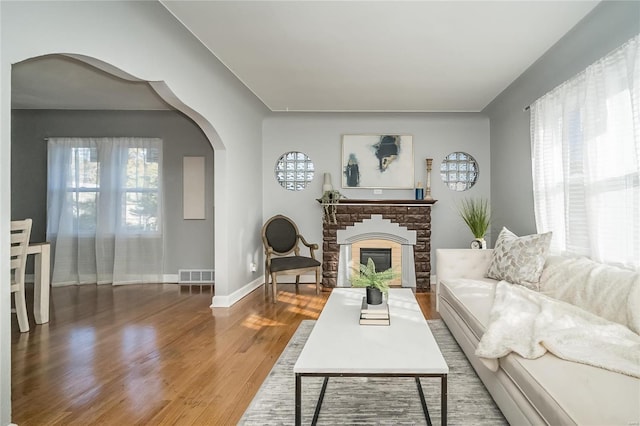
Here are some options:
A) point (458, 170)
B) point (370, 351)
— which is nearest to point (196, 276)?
point (458, 170)

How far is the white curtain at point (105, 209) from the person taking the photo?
5.97m

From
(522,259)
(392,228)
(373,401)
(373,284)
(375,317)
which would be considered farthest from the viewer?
(392,228)

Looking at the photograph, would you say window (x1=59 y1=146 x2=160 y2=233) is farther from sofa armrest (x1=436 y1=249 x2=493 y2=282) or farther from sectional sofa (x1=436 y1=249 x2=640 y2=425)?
sectional sofa (x1=436 y1=249 x2=640 y2=425)

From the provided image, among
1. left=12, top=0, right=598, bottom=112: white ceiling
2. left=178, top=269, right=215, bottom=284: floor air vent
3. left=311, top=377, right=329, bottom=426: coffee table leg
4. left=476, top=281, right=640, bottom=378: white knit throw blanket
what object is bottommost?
left=311, top=377, right=329, bottom=426: coffee table leg

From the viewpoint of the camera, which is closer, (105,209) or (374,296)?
(374,296)

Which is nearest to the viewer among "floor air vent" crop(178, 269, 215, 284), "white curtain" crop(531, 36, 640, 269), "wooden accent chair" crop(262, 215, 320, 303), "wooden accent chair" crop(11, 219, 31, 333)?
"white curtain" crop(531, 36, 640, 269)

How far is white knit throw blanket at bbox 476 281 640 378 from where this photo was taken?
1719 mm

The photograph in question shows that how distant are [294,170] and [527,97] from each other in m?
3.30

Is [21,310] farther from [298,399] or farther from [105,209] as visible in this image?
[298,399]

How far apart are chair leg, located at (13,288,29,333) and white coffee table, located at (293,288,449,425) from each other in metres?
2.85

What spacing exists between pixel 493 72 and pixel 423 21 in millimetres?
1511

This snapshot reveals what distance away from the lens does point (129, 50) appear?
276cm

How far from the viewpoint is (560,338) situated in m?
1.89

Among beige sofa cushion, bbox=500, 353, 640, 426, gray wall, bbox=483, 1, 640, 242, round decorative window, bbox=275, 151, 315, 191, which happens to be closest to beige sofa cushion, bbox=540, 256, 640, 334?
beige sofa cushion, bbox=500, 353, 640, 426
